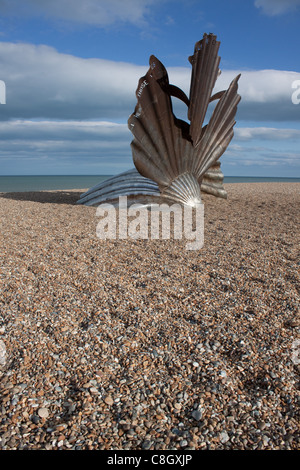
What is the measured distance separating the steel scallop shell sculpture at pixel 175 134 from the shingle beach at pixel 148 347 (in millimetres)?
2773

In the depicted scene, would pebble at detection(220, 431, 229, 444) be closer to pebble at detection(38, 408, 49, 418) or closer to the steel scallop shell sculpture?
pebble at detection(38, 408, 49, 418)

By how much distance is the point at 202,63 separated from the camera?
698 centimetres

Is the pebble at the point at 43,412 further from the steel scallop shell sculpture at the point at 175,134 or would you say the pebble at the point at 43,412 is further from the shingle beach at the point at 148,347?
the steel scallop shell sculpture at the point at 175,134

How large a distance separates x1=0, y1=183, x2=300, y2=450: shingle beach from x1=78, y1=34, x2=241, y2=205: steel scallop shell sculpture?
2.77 meters

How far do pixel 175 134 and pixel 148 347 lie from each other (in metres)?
5.29

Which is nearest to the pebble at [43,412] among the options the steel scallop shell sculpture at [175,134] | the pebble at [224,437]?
the pebble at [224,437]

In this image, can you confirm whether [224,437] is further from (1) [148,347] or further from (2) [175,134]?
(2) [175,134]

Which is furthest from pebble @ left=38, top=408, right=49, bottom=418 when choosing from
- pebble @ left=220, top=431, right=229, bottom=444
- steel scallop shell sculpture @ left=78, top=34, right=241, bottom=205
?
steel scallop shell sculpture @ left=78, top=34, right=241, bottom=205

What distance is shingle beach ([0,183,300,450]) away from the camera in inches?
75.4

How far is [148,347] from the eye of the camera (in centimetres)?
263

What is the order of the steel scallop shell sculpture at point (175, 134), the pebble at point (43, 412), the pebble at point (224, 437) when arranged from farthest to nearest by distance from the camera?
the steel scallop shell sculpture at point (175, 134), the pebble at point (43, 412), the pebble at point (224, 437)

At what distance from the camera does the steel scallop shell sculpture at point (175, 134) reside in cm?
664
